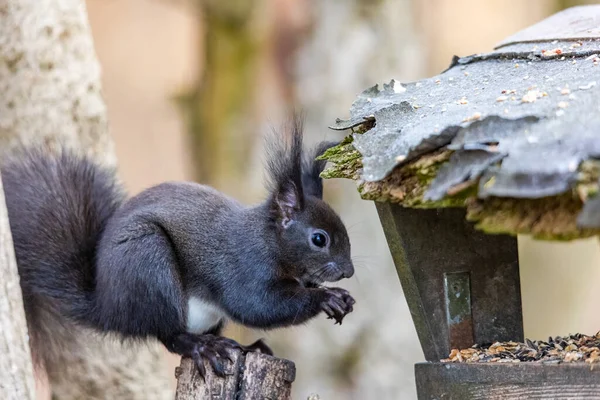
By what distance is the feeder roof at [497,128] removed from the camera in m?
1.21

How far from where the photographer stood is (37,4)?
2.81 m

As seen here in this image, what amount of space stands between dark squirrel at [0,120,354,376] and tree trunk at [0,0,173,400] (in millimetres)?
288

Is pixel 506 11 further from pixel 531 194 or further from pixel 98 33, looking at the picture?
pixel 531 194

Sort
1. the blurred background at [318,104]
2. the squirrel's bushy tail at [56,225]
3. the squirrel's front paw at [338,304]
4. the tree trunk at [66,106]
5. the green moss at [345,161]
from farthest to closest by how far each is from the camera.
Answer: the blurred background at [318,104] < the tree trunk at [66,106] < the squirrel's bushy tail at [56,225] < the squirrel's front paw at [338,304] < the green moss at [345,161]

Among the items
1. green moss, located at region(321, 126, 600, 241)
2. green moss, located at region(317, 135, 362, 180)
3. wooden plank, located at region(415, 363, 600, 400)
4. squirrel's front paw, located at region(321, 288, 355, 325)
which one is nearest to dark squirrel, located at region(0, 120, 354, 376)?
squirrel's front paw, located at region(321, 288, 355, 325)

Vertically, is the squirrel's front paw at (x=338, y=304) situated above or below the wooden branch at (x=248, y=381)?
above

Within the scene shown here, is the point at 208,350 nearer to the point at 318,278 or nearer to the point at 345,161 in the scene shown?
the point at 318,278

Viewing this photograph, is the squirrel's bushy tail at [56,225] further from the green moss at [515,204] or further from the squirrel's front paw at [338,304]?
the green moss at [515,204]

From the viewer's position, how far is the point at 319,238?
236cm

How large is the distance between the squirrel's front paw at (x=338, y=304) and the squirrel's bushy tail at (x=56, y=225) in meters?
0.67

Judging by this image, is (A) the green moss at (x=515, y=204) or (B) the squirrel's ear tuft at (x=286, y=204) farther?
(B) the squirrel's ear tuft at (x=286, y=204)

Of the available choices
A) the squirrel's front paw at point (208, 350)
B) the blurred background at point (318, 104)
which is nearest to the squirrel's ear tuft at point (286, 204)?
the squirrel's front paw at point (208, 350)

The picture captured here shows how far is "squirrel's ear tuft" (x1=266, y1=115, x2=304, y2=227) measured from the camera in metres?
2.26

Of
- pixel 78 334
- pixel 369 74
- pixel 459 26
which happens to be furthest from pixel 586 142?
pixel 459 26
